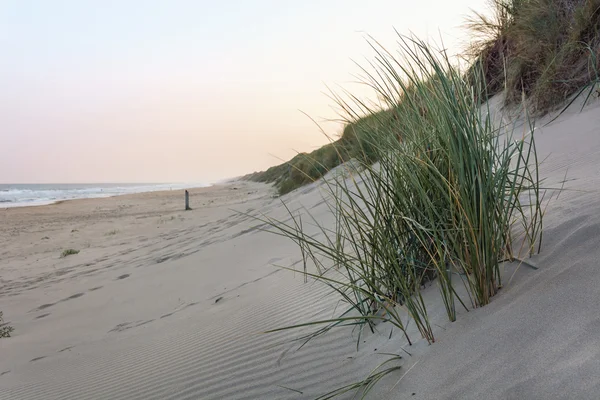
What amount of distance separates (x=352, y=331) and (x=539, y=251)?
82cm

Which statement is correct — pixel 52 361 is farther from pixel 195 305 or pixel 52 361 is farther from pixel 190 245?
pixel 190 245

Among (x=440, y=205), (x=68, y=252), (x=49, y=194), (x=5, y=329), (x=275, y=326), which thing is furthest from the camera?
(x=49, y=194)

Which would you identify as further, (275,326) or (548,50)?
(548,50)

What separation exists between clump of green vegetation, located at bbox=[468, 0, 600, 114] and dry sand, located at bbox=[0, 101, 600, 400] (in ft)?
1.57

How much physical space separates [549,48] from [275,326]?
4156mm

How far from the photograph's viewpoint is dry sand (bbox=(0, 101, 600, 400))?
1.30m

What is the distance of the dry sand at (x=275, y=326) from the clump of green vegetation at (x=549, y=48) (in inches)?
18.8

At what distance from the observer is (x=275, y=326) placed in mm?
2588

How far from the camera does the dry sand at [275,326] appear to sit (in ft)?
4.28

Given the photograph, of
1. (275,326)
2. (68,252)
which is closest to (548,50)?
(275,326)

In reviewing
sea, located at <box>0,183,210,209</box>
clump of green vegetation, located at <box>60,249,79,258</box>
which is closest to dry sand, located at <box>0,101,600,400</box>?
clump of green vegetation, located at <box>60,249,79,258</box>

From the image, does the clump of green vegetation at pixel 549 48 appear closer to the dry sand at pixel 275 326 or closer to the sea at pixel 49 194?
the dry sand at pixel 275 326

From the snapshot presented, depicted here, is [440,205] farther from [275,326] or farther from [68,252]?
[68,252]

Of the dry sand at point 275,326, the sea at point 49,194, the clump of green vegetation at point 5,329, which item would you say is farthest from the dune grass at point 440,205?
the sea at point 49,194
